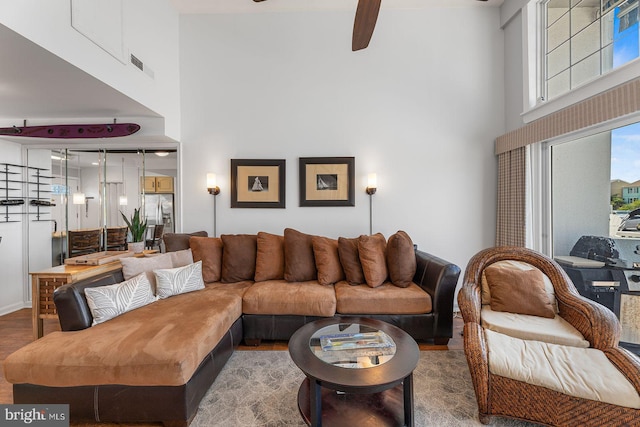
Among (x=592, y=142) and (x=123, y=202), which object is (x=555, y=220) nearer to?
(x=592, y=142)

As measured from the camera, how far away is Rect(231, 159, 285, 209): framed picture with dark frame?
348cm

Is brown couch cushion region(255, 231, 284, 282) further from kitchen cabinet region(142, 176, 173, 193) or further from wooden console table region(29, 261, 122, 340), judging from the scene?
kitchen cabinet region(142, 176, 173, 193)

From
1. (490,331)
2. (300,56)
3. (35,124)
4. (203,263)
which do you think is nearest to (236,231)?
(203,263)

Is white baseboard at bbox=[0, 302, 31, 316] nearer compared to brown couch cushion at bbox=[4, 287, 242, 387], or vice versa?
brown couch cushion at bbox=[4, 287, 242, 387]

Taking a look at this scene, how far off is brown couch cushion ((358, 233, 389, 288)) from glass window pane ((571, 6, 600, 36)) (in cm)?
290

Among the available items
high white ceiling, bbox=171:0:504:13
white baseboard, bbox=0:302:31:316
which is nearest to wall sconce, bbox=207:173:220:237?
high white ceiling, bbox=171:0:504:13

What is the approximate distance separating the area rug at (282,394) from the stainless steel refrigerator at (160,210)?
88.4 inches

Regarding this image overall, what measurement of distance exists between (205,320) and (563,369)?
7.42 ft

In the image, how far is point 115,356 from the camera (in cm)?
153

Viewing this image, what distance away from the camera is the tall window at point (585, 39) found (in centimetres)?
214

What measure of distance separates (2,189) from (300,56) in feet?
13.4

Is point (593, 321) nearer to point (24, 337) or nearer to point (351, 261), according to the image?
point (351, 261)

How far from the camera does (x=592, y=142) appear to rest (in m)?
2.45

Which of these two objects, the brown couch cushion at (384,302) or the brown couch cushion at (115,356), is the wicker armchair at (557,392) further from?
the brown couch cushion at (115,356)
